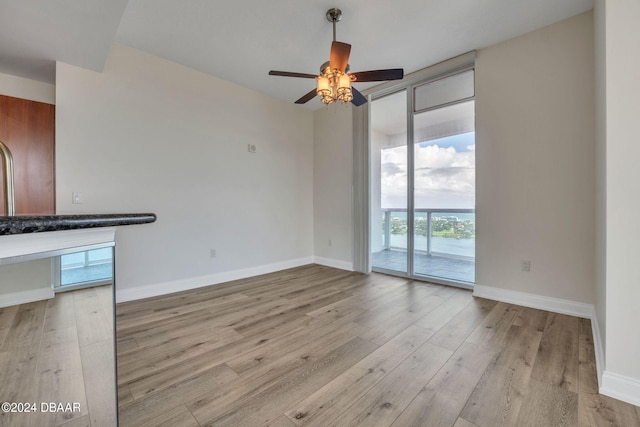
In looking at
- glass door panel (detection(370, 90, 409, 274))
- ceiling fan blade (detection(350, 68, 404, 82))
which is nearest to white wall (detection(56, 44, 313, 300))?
glass door panel (detection(370, 90, 409, 274))

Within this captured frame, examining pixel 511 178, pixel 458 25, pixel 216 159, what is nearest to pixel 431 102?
pixel 458 25

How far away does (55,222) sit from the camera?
634 millimetres

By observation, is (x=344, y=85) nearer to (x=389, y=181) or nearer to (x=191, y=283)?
(x=389, y=181)

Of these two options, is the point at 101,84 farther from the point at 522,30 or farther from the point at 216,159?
the point at 522,30

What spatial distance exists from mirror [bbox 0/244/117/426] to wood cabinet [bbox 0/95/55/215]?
8.46 ft

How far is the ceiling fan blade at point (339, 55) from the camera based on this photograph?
6.75 feet

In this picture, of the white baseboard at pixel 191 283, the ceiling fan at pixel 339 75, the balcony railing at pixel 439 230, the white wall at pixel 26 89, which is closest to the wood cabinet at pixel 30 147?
the white wall at pixel 26 89

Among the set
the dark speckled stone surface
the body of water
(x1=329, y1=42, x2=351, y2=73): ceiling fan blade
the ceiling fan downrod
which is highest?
the ceiling fan downrod

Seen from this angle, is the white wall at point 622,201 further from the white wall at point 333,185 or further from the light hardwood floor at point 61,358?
the white wall at point 333,185

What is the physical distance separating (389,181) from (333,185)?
93 cm

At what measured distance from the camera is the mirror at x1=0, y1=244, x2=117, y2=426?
0.70m

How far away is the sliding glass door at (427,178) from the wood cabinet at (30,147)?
3.86 metres

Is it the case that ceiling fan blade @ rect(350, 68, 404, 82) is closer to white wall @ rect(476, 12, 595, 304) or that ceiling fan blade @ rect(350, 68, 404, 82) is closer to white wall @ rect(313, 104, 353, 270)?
white wall @ rect(476, 12, 595, 304)

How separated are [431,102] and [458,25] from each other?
0.98m
